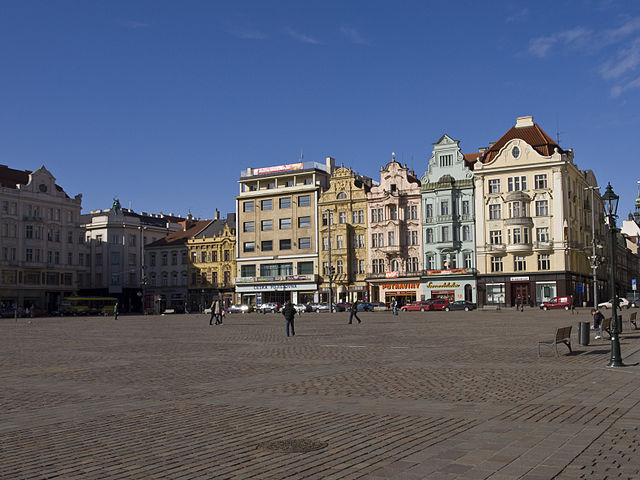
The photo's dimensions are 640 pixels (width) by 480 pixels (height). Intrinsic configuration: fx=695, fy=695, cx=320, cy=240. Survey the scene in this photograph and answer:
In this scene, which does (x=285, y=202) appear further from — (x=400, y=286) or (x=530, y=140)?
(x=530, y=140)

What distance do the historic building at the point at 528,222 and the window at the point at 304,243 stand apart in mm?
22603

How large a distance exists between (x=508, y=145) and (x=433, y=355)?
2475 inches

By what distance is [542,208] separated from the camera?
76438 mm

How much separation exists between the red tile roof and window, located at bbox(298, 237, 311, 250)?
968 inches

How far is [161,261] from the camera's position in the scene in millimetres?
103562

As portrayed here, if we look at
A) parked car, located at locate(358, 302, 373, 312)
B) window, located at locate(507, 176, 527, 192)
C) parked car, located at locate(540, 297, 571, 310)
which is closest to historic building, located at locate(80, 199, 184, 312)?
parked car, located at locate(358, 302, 373, 312)

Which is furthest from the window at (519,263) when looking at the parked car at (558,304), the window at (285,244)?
the window at (285,244)

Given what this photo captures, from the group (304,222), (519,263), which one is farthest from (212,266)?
(519,263)

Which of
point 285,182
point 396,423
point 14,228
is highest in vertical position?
point 285,182

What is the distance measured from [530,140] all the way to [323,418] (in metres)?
74.7

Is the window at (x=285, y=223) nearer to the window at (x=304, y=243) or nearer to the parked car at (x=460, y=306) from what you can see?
the window at (x=304, y=243)

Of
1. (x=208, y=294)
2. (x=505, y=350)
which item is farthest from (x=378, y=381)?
(x=208, y=294)

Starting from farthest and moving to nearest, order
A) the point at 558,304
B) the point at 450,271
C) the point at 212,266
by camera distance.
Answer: the point at 212,266 < the point at 450,271 < the point at 558,304

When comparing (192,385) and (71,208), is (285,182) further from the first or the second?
(192,385)
